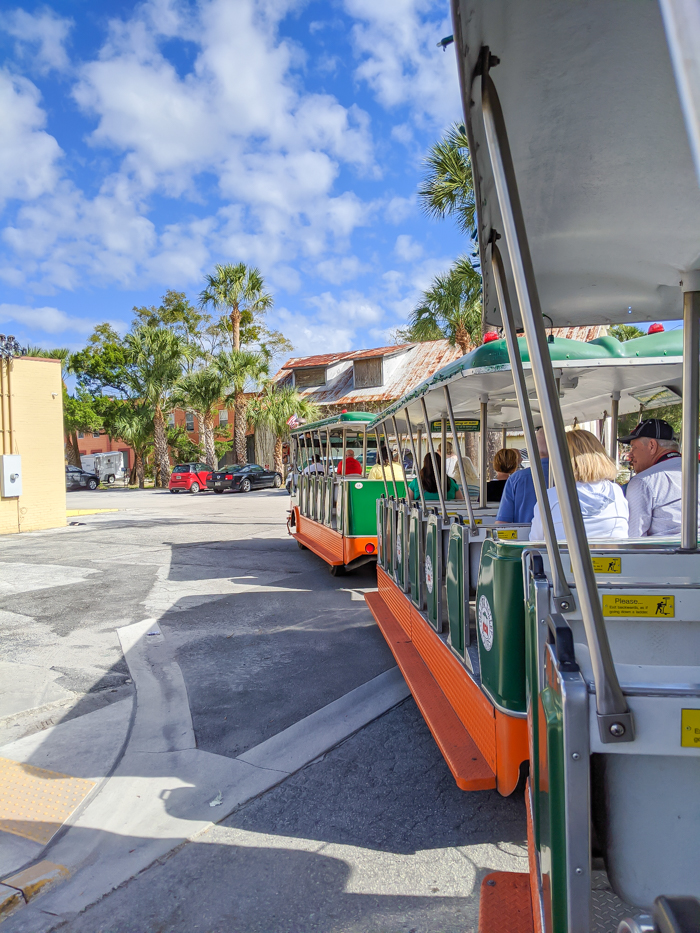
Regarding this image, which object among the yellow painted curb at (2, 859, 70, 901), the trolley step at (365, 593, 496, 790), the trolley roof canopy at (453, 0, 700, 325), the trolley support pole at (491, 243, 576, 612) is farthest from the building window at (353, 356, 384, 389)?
the trolley support pole at (491, 243, 576, 612)

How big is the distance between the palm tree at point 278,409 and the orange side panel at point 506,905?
28.6 metres

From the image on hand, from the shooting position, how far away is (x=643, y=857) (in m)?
1.50

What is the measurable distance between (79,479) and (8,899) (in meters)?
38.3

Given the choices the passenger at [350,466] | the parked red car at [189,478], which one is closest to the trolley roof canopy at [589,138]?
the passenger at [350,466]

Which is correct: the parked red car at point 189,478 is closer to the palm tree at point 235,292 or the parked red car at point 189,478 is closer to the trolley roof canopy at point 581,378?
the palm tree at point 235,292

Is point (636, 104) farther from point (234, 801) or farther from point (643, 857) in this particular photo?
point (234, 801)

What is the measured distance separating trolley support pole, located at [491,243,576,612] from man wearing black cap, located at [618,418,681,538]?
6.68 feet

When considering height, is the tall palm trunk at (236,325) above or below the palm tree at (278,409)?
above

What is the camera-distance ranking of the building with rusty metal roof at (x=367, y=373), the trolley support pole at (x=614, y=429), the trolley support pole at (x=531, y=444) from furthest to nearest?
the building with rusty metal roof at (x=367, y=373) → the trolley support pole at (x=614, y=429) → the trolley support pole at (x=531, y=444)

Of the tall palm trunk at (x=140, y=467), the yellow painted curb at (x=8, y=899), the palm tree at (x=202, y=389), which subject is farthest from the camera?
the tall palm trunk at (x=140, y=467)

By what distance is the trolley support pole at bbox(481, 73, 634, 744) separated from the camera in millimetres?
1412

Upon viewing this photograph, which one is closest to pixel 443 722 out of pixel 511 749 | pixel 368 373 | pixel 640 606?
pixel 511 749

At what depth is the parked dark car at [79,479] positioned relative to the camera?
37.8 meters

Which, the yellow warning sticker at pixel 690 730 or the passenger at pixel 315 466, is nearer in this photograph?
the yellow warning sticker at pixel 690 730
